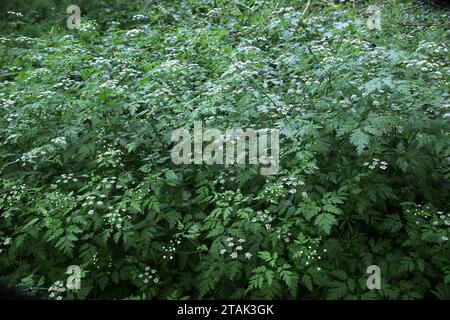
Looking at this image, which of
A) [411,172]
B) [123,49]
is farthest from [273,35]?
[411,172]

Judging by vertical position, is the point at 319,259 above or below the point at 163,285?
above

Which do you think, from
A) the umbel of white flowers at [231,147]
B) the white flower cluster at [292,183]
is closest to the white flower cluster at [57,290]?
the umbel of white flowers at [231,147]

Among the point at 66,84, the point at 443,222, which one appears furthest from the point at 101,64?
the point at 443,222

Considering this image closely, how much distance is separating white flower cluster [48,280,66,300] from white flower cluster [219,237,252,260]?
139cm

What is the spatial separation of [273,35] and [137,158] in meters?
3.51

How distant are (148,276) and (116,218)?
Answer: 2.01ft

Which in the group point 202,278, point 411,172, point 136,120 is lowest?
point 202,278

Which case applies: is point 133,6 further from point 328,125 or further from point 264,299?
point 264,299

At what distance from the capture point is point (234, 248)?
385 cm

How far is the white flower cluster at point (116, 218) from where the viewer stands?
382 cm

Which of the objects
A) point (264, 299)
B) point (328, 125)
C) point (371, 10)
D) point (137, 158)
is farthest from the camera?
point (371, 10)

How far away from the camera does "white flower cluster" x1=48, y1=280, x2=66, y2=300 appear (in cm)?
366

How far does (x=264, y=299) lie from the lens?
11.6 feet

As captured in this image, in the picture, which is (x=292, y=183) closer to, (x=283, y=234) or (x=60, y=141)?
(x=283, y=234)
